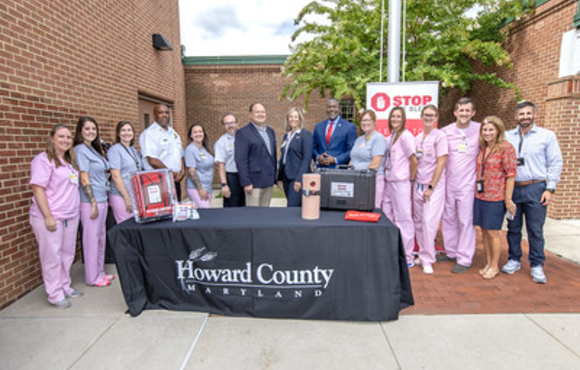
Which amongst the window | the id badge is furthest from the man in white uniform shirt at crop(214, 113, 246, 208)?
the window

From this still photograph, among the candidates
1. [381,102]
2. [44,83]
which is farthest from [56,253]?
[381,102]

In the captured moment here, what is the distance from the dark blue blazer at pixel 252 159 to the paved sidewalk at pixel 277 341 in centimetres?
183

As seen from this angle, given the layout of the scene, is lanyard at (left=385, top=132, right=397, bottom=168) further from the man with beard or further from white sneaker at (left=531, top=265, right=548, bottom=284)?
white sneaker at (left=531, top=265, right=548, bottom=284)

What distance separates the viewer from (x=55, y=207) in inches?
127

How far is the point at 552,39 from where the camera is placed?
6.84 metres

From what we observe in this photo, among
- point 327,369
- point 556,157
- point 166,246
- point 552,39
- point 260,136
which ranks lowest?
point 327,369

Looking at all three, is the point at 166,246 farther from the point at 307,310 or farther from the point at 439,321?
the point at 439,321

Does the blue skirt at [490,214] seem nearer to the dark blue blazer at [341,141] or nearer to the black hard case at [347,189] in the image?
the black hard case at [347,189]

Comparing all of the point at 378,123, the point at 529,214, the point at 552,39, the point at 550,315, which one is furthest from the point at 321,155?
the point at 552,39

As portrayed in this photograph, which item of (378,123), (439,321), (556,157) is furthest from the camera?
(378,123)

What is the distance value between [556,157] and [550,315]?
168 centimetres

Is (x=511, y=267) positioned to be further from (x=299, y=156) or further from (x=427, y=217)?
(x=299, y=156)

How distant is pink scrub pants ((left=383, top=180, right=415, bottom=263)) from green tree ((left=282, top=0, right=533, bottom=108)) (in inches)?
166

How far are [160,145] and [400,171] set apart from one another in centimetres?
290
